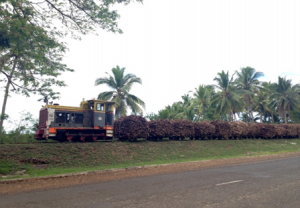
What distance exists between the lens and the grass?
1207 centimetres

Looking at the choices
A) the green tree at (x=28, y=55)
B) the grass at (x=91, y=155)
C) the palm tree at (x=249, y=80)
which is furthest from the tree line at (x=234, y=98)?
the green tree at (x=28, y=55)

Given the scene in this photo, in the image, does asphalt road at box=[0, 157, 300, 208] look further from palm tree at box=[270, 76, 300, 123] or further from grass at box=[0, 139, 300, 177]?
palm tree at box=[270, 76, 300, 123]

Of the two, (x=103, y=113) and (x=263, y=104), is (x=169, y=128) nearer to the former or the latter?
(x=103, y=113)

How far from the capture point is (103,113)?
19.9m

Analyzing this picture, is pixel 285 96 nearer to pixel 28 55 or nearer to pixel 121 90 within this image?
pixel 121 90

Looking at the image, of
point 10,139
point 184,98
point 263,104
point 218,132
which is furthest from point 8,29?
Result: point 263,104

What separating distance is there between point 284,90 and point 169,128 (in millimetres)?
30064

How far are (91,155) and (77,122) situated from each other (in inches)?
192

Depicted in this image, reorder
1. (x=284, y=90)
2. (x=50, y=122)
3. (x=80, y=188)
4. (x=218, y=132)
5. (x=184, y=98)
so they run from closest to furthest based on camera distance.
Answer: (x=80, y=188) → (x=50, y=122) → (x=218, y=132) → (x=284, y=90) → (x=184, y=98)

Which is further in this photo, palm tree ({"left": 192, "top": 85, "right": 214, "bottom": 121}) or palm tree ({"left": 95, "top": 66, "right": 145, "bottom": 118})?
palm tree ({"left": 192, "top": 85, "right": 214, "bottom": 121})

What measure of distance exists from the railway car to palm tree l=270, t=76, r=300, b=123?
33112 millimetres

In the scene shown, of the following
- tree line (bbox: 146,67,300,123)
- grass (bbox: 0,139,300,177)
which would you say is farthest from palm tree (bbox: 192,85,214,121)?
grass (bbox: 0,139,300,177)

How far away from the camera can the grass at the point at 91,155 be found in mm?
12070

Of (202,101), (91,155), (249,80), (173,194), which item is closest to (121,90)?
(202,101)
